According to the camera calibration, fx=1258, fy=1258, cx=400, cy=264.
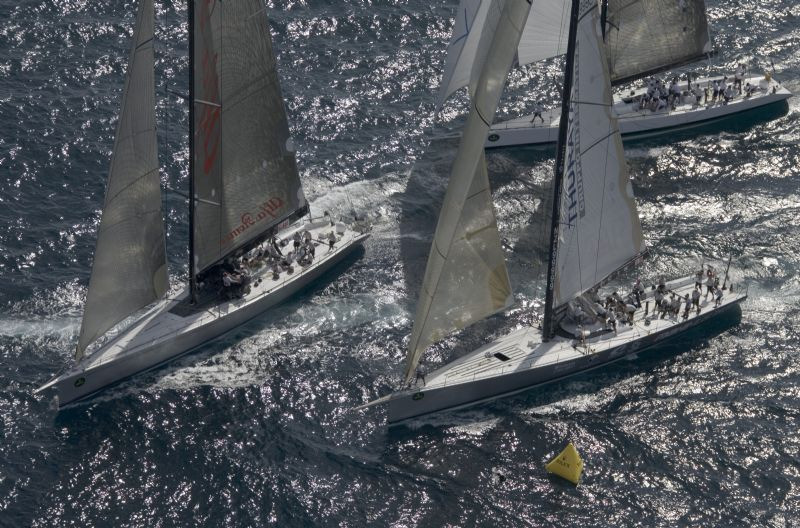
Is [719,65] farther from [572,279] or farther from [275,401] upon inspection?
[275,401]

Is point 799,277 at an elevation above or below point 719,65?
below

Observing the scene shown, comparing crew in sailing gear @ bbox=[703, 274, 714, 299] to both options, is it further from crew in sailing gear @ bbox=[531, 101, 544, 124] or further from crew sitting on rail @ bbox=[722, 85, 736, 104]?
crew sitting on rail @ bbox=[722, 85, 736, 104]

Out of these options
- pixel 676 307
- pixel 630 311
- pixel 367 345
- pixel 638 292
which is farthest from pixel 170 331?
pixel 676 307

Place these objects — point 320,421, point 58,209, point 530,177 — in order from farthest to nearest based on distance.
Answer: point 530,177 → point 58,209 → point 320,421

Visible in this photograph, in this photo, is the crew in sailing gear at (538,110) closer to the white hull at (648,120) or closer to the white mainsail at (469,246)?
the white hull at (648,120)

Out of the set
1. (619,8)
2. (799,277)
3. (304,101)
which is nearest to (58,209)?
(304,101)

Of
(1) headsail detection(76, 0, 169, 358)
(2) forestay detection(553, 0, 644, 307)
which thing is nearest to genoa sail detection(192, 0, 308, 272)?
(1) headsail detection(76, 0, 169, 358)
